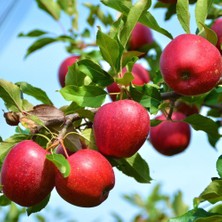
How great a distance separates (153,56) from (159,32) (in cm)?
121

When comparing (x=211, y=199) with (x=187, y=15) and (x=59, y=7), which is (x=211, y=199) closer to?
(x=187, y=15)

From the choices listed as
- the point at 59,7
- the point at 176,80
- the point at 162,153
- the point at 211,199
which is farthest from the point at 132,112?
the point at 59,7

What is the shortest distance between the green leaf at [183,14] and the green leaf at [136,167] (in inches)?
15.9

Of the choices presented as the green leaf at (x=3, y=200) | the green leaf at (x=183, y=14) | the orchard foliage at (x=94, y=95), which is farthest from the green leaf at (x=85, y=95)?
the green leaf at (x=3, y=200)

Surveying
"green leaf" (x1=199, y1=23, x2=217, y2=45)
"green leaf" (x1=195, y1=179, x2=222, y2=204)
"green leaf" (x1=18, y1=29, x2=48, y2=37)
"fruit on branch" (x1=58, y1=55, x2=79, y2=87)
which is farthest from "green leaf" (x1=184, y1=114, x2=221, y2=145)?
"green leaf" (x1=18, y1=29, x2=48, y2=37)

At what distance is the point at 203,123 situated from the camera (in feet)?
6.28

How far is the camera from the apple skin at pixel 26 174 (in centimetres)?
151

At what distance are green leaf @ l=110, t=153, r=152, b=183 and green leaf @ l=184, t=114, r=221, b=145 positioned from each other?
0.21 meters

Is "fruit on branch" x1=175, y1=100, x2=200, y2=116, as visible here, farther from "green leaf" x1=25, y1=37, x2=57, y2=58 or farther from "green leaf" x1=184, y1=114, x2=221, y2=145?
"green leaf" x1=184, y1=114, x2=221, y2=145

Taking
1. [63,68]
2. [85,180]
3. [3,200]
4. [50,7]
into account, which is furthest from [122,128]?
[50,7]

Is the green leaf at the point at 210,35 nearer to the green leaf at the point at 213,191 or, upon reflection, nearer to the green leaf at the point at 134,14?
the green leaf at the point at 134,14

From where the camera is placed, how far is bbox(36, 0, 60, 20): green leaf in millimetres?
3506

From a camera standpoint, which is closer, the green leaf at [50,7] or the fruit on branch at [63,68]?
the fruit on branch at [63,68]

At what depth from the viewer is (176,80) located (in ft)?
5.19
